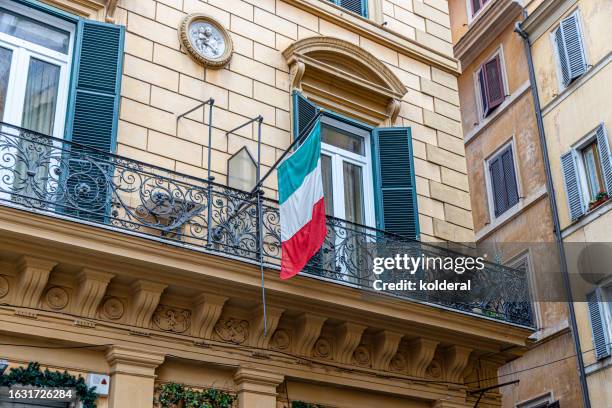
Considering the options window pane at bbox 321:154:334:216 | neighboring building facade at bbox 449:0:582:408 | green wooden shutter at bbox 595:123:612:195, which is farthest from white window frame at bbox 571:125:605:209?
window pane at bbox 321:154:334:216

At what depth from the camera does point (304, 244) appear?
1057 cm

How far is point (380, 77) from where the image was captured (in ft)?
47.5

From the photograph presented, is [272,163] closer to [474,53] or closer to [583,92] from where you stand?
[583,92]

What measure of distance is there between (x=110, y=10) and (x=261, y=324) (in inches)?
183

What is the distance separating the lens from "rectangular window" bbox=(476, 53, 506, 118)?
2242 centimetres

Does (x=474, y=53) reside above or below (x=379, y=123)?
above

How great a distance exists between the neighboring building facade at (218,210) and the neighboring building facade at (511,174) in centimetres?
577

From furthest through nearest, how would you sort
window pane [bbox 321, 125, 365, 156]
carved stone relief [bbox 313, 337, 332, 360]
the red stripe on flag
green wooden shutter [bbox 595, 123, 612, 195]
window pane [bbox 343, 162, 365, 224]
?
green wooden shutter [bbox 595, 123, 612, 195]
window pane [bbox 321, 125, 365, 156]
window pane [bbox 343, 162, 365, 224]
carved stone relief [bbox 313, 337, 332, 360]
the red stripe on flag

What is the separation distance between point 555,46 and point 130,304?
13493 millimetres

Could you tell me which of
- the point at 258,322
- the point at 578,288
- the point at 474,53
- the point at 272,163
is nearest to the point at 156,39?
the point at 272,163

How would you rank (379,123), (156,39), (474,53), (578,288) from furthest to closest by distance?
1. (474,53)
2. (578,288)
3. (379,123)
4. (156,39)

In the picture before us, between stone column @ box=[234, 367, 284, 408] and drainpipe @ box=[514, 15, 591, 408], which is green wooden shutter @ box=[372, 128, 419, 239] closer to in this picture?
stone column @ box=[234, 367, 284, 408]

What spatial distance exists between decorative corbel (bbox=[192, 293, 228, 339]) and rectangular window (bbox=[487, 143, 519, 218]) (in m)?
12.0

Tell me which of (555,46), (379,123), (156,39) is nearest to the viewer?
(156,39)
